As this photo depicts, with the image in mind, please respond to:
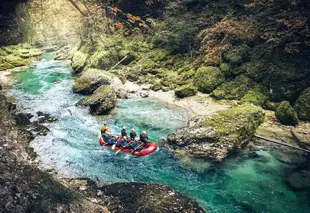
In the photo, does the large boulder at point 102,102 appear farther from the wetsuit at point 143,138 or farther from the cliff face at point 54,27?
the cliff face at point 54,27

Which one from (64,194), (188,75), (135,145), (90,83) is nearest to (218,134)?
(135,145)

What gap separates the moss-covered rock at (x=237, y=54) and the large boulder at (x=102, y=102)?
28.1 ft

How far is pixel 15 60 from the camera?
30.1 meters

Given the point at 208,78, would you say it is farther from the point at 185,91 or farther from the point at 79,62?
the point at 79,62

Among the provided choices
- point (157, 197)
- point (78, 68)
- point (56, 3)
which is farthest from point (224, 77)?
point (56, 3)

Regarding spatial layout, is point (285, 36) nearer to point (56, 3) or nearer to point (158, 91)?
point (158, 91)

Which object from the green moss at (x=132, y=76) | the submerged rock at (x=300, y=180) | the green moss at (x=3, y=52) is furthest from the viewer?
the green moss at (x=3, y=52)

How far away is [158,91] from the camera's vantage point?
19.9 meters

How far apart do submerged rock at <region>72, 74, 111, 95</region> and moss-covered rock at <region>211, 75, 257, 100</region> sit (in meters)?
8.26

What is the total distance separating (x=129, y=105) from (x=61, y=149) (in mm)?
6089

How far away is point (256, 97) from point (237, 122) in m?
4.25

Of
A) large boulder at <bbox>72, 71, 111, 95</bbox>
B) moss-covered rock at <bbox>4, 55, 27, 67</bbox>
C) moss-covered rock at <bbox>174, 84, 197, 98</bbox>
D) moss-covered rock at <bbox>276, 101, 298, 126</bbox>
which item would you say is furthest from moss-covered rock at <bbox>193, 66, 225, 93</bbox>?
moss-covered rock at <bbox>4, 55, 27, 67</bbox>

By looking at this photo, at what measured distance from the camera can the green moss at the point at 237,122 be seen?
12797 mm

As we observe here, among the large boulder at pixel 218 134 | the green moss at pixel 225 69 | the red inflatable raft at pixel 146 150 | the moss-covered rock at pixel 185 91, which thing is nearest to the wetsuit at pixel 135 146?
the red inflatable raft at pixel 146 150
